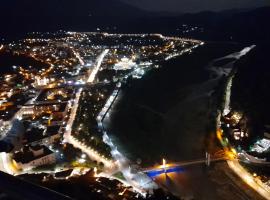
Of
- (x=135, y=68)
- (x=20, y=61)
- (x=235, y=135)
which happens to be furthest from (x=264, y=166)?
(x=20, y=61)

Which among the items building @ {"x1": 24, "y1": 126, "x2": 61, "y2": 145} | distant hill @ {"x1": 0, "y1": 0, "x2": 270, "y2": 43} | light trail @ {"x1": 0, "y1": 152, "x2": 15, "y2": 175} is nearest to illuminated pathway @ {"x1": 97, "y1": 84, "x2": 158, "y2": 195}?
building @ {"x1": 24, "y1": 126, "x2": 61, "y2": 145}

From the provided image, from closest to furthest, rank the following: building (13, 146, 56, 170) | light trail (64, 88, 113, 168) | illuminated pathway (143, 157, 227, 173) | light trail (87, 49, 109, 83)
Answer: building (13, 146, 56, 170)
illuminated pathway (143, 157, 227, 173)
light trail (64, 88, 113, 168)
light trail (87, 49, 109, 83)

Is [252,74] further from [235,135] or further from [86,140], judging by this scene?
[86,140]

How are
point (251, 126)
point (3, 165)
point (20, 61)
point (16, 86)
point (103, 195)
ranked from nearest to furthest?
point (103, 195) < point (3, 165) < point (251, 126) < point (16, 86) < point (20, 61)

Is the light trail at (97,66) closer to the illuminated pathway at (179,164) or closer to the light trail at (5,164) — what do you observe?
the light trail at (5,164)

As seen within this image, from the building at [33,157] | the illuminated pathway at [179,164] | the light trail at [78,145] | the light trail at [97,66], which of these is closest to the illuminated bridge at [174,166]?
the illuminated pathway at [179,164]

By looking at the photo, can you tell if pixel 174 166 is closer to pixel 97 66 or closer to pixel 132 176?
pixel 132 176

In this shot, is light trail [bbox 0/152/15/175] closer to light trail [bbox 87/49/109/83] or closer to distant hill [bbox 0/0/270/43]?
light trail [bbox 87/49/109/83]

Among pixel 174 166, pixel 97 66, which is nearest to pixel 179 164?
pixel 174 166
